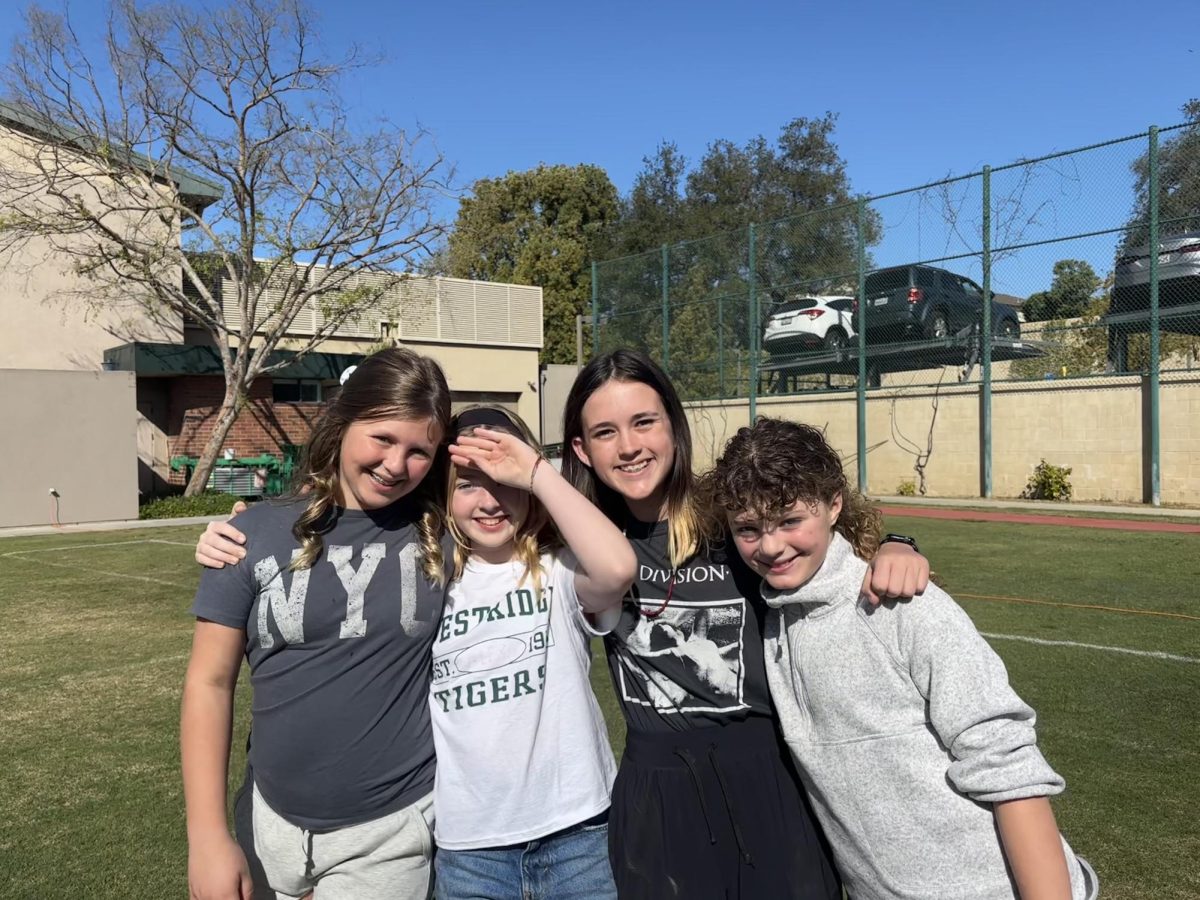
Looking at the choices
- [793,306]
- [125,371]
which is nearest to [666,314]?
[793,306]

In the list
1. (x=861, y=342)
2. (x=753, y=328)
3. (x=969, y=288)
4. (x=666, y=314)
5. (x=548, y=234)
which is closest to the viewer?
(x=969, y=288)

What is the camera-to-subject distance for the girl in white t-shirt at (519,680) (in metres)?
1.95

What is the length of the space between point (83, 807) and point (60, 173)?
20.1 m

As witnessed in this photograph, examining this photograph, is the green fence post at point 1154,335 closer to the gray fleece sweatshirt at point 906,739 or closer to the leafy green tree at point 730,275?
the leafy green tree at point 730,275

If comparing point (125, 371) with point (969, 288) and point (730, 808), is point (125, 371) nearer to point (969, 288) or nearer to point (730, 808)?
point (969, 288)

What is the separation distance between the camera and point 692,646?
6.64ft

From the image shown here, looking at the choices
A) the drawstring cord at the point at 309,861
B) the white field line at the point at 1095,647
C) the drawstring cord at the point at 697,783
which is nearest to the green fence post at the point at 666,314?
the white field line at the point at 1095,647

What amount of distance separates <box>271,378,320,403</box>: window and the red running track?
1524 centimetres

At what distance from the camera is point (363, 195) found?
69.2ft

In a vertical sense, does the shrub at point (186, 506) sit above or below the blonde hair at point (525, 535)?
below

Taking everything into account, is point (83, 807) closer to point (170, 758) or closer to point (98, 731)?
point (170, 758)

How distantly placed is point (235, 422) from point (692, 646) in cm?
2327

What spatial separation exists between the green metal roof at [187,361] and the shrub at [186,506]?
2972mm

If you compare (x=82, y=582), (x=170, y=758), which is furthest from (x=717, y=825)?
(x=82, y=582)
